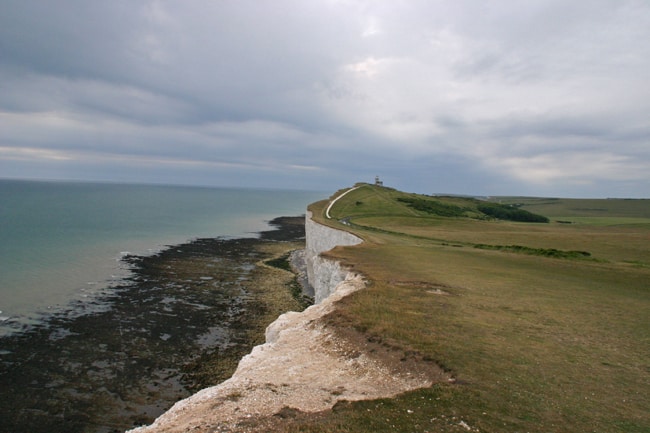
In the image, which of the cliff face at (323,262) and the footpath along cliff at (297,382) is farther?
the cliff face at (323,262)

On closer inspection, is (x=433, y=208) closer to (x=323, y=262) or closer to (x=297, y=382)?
(x=323, y=262)

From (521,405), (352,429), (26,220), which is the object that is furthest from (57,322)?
(26,220)

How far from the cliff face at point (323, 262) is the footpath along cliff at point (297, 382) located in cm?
1141

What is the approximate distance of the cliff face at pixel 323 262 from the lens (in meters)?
27.2

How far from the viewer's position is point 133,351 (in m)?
25.8

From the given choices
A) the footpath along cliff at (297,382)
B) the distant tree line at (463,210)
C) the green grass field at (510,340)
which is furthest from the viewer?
the distant tree line at (463,210)

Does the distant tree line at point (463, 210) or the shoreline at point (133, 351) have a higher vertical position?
the distant tree line at point (463, 210)

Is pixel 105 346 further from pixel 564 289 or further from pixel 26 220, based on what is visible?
pixel 26 220

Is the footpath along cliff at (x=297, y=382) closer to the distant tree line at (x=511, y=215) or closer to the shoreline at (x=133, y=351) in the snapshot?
the shoreline at (x=133, y=351)

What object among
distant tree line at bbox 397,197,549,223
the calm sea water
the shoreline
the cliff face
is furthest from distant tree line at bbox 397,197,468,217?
the shoreline

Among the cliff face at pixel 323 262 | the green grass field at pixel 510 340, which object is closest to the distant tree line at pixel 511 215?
the cliff face at pixel 323 262

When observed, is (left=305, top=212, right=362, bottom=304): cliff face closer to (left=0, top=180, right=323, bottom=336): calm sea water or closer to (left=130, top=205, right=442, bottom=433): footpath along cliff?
(left=130, top=205, right=442, bottom=433): footpath along cliff

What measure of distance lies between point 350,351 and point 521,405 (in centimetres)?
541

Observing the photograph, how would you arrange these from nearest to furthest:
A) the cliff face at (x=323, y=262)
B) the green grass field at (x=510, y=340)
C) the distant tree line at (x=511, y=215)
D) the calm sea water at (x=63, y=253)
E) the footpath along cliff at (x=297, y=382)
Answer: the green grass field at (x=510, y=340)
the footpath along cliff at (x=297, y=382)
the cliff face at (x=323, y=262)
the calm sea water at (x=63, y=253)
the distant tree line at (x=511, y=215)
